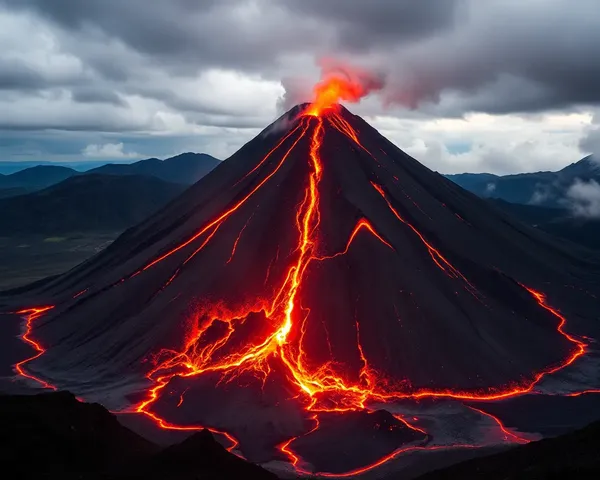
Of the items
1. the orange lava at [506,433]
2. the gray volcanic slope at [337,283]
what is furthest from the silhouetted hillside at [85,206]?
the orange lava at [506,433]

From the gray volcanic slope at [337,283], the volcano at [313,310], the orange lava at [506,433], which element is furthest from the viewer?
the gray volcanic slope at [337,283]

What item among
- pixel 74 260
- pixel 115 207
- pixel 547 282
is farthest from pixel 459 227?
pixel 115 207

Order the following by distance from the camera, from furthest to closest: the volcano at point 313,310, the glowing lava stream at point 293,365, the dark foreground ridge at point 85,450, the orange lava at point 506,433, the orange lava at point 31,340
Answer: the orange lava at point 31,340 < the glowing lava stream at point 293,365 < the volcano at point 313,310 < the orange lava at point 506,433 < the dark foreground ridge at point 85,450

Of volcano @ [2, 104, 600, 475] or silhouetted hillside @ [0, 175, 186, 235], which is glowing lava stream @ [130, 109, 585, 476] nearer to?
volcano @ [2, 104, 600, 475]

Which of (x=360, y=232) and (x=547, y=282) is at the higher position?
(x=360, y=232)

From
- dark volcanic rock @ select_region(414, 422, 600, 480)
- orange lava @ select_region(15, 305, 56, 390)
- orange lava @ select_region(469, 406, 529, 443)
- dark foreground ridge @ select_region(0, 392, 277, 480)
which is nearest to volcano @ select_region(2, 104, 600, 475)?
orange lava @ select_region(15, 305, 56, 390)

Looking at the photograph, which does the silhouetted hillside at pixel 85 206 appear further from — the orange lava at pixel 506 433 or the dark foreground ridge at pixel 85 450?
the dark foreground ridge at pixel 85 450

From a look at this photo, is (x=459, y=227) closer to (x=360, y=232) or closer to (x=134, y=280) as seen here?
(x=360, y=232)

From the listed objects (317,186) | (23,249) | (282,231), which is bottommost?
(23,249)
